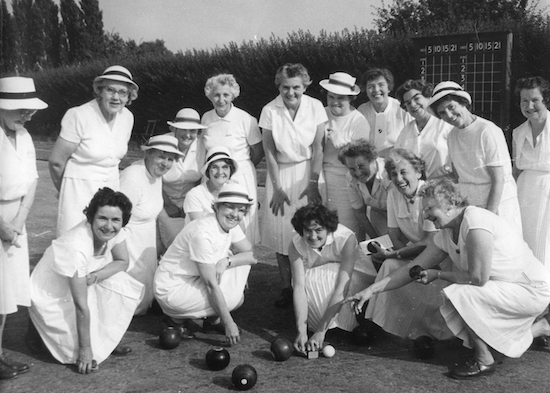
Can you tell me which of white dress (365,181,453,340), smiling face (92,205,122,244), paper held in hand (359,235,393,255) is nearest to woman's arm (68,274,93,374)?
smiling face (92,205,122,244)

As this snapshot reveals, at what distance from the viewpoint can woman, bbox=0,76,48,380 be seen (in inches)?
165

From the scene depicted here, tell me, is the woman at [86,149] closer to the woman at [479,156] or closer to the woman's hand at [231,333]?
the woman's hand at [231,333]

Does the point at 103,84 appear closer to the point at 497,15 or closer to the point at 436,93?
the point at 436,93

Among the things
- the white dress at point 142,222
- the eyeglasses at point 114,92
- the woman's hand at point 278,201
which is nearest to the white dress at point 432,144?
the woman's hand at point 278,201

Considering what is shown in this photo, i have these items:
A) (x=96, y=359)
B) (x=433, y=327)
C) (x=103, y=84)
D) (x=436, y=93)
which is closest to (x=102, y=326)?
(x=96, y=359)

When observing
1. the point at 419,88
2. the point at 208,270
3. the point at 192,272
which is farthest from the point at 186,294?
the point at 419,88

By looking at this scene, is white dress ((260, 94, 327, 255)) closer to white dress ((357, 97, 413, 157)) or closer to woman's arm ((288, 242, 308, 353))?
white dress ((357, 97, 413, 157))

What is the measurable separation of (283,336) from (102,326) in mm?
1371

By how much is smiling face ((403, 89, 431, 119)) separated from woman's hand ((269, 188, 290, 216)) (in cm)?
137

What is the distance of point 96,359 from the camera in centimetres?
425

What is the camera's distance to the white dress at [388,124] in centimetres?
600

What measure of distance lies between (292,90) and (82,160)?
1.91 meters

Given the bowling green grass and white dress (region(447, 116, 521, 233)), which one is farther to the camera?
white dress (region(447, 116, 521, 233))

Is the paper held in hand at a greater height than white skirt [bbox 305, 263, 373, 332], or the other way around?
the paper held in hand
